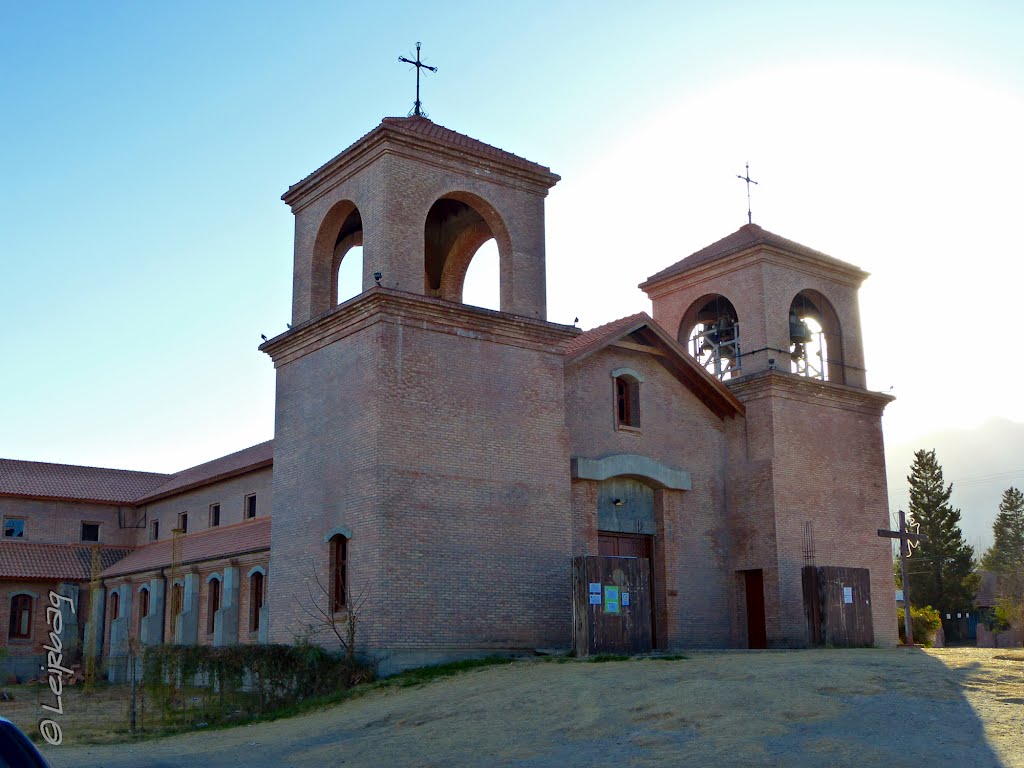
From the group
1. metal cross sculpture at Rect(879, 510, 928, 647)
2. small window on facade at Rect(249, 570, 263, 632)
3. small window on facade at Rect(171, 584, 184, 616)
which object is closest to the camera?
metal cross sculpture at Rect(879, 510, 928, 647)

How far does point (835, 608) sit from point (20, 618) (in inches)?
1244

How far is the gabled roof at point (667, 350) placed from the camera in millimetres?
25703

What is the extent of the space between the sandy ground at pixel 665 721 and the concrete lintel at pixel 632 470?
238 inches

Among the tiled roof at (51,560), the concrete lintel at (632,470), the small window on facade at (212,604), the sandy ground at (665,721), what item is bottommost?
the sandy ground at (665,721)

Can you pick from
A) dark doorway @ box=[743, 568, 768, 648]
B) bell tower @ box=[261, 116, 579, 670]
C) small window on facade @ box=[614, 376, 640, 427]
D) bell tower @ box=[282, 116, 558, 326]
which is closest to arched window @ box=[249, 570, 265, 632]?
bell tower @ box=[261, 116, 579, 670]

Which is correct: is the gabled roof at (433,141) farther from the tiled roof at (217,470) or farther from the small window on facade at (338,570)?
the tiled roof at (217,470)

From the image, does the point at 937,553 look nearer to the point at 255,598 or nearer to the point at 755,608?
the point at 755,608

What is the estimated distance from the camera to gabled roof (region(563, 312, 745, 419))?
84.3 feet

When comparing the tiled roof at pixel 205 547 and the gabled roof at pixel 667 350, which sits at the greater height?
the gabled roof at pixel 667 350

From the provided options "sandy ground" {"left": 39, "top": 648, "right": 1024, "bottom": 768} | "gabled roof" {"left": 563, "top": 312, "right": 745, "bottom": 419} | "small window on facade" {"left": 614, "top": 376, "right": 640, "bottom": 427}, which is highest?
"gabled roof" {"left": 563, "top": 312, "right": 745, "bottom": 419}

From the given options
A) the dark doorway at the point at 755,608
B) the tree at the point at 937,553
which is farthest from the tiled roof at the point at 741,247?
the tree at the point at 937,553

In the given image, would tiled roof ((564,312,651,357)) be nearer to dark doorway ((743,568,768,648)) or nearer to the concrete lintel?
the concrete lintel

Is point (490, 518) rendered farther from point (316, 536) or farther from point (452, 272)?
point (452, 272)

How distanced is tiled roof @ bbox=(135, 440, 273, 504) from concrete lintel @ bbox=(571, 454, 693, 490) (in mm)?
13242
